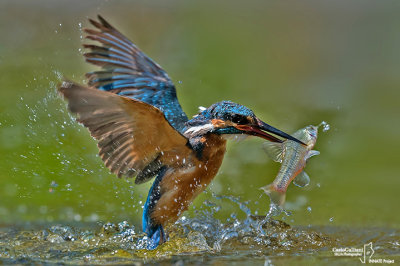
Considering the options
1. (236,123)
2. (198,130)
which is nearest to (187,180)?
(198,130)

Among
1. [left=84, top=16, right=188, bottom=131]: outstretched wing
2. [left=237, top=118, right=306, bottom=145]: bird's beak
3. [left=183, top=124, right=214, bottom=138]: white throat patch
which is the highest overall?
[left=84, top=16, right=188, bottom=131]: outstretched wing

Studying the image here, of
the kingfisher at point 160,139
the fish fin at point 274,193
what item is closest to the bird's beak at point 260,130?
the kingfisher at point 160,139

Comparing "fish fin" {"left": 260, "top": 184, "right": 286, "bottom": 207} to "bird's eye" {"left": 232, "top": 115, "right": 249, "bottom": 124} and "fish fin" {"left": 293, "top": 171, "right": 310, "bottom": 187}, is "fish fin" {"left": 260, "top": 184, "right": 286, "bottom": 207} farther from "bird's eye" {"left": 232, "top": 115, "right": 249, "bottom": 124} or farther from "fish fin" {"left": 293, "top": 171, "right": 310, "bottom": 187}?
"bird's eye" {"left": 232, "top": 115, "right": 249, "bottom": 124}

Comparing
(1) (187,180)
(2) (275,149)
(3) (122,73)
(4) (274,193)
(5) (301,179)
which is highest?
(3) (122,73)

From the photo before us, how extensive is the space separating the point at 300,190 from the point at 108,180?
1.74 metres

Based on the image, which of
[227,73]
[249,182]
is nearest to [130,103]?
[249,182]

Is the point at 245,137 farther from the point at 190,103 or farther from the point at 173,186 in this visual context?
the point at 190,103

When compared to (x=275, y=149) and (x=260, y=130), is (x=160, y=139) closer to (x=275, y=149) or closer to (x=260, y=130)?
(x=260, y=130)

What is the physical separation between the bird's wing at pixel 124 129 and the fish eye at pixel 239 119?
13.8 inches

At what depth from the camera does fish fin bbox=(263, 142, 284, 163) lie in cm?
439

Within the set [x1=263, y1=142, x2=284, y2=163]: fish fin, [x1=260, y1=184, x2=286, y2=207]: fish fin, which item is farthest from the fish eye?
[x1=260, y1=184, x2=286, y2=207]: fish fin

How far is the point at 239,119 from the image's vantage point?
4270 mm

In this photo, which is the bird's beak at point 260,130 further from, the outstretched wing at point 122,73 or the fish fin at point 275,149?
the outstretched wing at point 122,73

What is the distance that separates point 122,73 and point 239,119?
1374 millimetres
